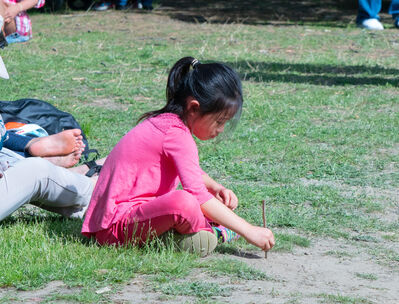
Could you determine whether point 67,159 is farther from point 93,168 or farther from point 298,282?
point 298,282

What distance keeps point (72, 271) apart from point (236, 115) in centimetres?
106

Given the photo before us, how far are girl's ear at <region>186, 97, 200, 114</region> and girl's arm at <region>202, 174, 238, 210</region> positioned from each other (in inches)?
18.2

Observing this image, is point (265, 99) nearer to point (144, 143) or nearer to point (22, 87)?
point (22, 87)

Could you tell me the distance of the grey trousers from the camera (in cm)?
370

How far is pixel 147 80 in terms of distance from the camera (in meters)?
8.53

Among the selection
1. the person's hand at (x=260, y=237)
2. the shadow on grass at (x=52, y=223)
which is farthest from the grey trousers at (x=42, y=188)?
the person's hand at (x=260, y=237)

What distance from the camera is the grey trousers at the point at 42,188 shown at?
12.1 feet

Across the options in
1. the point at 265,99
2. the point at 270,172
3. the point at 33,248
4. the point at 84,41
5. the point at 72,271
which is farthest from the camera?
the point at 84,41

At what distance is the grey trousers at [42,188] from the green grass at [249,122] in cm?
12

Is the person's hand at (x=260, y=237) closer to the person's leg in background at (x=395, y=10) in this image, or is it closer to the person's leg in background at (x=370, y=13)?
the person's leg in background at (x=370, y=13)

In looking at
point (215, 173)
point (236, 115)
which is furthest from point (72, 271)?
point (215, 173)

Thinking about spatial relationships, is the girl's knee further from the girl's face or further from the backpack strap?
the backpack strap

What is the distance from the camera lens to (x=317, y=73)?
29.8 ft

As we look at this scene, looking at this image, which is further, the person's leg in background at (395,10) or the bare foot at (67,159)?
the person's leg in background at (395,10)
